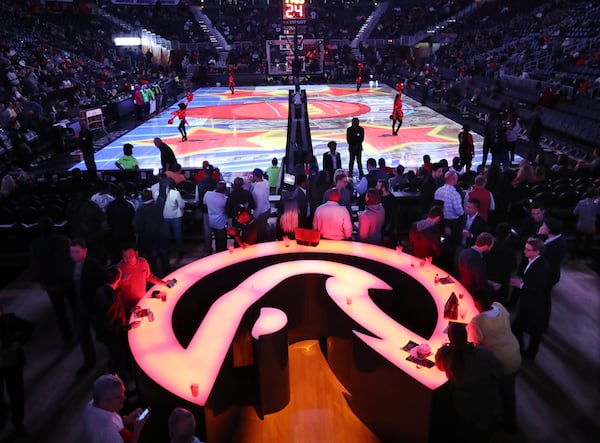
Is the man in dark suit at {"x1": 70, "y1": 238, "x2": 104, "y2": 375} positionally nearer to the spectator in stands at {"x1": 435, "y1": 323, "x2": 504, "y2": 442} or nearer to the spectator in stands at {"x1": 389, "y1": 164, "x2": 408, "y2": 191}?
the spectator in stands at {"x1": 435, "y1": 323, "x2": 504, "y2": 442}

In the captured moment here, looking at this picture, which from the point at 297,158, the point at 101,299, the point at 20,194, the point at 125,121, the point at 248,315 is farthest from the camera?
the point at 125,121

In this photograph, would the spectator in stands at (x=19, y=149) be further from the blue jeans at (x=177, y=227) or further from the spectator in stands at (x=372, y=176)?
the spectator in stands at (x=372, y=176)

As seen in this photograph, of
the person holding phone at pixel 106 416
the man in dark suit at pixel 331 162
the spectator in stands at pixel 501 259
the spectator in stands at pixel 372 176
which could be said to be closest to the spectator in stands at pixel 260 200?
the spectator in stands at pixel 372 176

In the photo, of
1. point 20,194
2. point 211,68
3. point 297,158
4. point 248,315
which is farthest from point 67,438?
point 211,68

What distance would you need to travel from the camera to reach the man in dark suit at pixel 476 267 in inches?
208

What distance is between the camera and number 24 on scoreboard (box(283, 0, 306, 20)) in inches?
829

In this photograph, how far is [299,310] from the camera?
6152mm

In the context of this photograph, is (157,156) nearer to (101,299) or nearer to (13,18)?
(101,299)

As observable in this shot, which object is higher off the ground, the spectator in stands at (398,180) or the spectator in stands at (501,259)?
the spectator in stands at (501,259)

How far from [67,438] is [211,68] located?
35.2 m

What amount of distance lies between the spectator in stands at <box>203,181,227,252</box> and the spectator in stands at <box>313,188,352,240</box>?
5.71 feet

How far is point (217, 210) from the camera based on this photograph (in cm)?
805

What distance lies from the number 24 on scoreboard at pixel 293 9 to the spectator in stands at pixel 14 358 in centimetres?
1872

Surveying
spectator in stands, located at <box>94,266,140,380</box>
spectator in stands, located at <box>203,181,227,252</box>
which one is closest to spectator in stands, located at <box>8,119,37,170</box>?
spectator in stands, located at <box>203,181,227,252</box>
